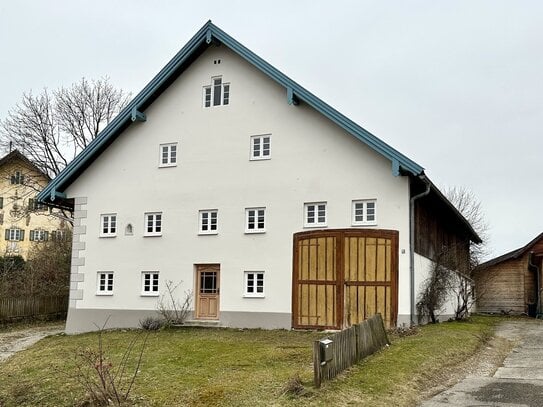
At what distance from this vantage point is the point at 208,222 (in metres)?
23.2

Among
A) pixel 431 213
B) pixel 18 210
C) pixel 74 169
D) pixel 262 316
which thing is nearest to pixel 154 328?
pixel 262 316

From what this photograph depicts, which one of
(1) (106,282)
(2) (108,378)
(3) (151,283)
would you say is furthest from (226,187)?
(2) (108,378)

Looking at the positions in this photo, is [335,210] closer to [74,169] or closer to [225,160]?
[225,160]

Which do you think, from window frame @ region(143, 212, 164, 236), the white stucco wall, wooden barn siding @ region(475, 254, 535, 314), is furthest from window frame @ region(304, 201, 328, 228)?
wooden barn siding @ region(475, 254, 535, 314)

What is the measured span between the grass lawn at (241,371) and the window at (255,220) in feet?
12.7

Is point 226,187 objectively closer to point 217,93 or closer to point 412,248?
point 217,93

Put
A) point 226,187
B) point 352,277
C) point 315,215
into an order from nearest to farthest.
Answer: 1. point 352,277
2. point 315,215
3. point 226,187

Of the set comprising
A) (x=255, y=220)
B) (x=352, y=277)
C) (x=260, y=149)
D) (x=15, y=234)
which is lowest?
(x=352, y=277)

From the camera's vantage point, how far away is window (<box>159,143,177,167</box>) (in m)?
24.1

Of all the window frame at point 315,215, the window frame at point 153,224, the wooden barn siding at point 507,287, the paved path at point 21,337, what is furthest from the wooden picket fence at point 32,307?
the wooden barn siding at point 507,287

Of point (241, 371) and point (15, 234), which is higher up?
point (15, 234)

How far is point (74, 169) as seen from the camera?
24.9 m

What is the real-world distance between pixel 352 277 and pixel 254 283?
12.2ft

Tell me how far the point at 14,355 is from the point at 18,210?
23.5m
